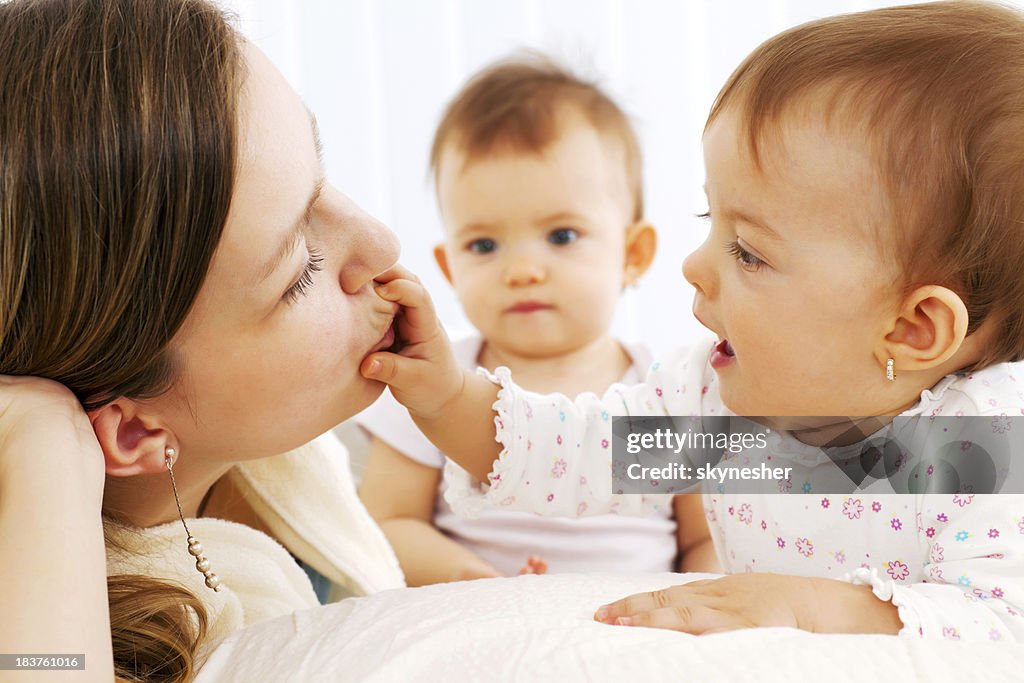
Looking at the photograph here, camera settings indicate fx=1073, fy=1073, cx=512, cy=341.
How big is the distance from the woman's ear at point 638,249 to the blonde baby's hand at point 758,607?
51.3 inches

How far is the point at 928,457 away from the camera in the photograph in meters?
1.13

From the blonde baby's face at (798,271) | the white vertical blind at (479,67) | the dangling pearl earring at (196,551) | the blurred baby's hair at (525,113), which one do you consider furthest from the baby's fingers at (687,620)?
the white vertical blind at (479,67)

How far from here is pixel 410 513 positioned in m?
2.06

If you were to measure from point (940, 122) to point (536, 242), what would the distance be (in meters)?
1.04

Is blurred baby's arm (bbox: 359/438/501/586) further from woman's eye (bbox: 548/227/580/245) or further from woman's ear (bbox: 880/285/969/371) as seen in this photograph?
woman's ear (bbox: 880/285/969/371)

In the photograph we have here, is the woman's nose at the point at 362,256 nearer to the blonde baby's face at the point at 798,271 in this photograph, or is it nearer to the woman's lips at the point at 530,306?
the blonde baby's face at the point at 798,271

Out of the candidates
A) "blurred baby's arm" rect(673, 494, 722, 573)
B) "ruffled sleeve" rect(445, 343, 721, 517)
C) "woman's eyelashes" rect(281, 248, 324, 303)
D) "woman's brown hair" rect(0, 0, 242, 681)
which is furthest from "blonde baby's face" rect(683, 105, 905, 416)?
"blurred baby's arm" rect(673, 494, 722, 573)

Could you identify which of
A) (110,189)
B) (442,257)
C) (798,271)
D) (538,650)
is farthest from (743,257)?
(442,257)

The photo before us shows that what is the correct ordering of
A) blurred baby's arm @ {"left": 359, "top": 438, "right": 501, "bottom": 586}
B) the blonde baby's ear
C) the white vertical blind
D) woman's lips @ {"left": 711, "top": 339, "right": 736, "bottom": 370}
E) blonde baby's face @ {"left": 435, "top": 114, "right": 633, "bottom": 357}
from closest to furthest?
woman's lips @ {"left": 711, "top": 339, "right": 736, "bottom": 370} → blurred baby's arm @ {"left": 359, "top": 438, "right": 501, "bottom": 586} → blonde baby's face @ {"left": 435, "top": 114, "right": 633, "bottom": 357} → the blonde baby's ear → the white vertical blind

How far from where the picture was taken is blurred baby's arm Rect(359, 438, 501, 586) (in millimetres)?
1915

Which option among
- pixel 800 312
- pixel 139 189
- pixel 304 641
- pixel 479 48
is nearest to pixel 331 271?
pixel 139 189

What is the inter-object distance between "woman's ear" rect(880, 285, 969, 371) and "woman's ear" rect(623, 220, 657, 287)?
109 cm

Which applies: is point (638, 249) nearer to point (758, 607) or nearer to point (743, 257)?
point (743, 257)

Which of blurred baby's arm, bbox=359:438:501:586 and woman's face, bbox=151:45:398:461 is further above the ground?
woman's face, bbox=151:45:398:461
